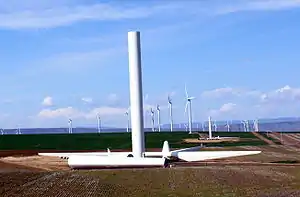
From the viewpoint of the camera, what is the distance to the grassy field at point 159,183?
127ft

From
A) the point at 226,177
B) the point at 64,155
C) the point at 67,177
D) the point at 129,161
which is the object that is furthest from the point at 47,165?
the point at 226,177

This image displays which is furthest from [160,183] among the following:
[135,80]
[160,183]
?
[135,80]

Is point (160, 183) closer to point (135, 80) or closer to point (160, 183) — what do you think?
point (160, 183)

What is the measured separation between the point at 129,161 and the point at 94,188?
1744 centimetres

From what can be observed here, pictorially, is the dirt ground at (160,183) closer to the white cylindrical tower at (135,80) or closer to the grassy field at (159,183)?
the grassy field at (159,183)

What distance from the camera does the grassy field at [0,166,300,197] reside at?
38.8m

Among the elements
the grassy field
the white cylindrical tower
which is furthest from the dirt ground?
the white cylindrical tower

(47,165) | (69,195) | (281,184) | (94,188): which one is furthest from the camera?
(47,165)

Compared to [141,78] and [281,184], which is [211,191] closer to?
[281,184]

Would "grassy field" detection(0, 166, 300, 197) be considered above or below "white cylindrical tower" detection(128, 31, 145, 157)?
below

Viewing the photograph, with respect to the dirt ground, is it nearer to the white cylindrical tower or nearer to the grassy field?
the grassy field

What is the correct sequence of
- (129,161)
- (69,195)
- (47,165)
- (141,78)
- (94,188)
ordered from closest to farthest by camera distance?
(69,195), (94,188), (129,161), (141,78), (47,165)

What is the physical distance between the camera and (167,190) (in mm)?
40531

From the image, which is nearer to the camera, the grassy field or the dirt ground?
the grassy field
